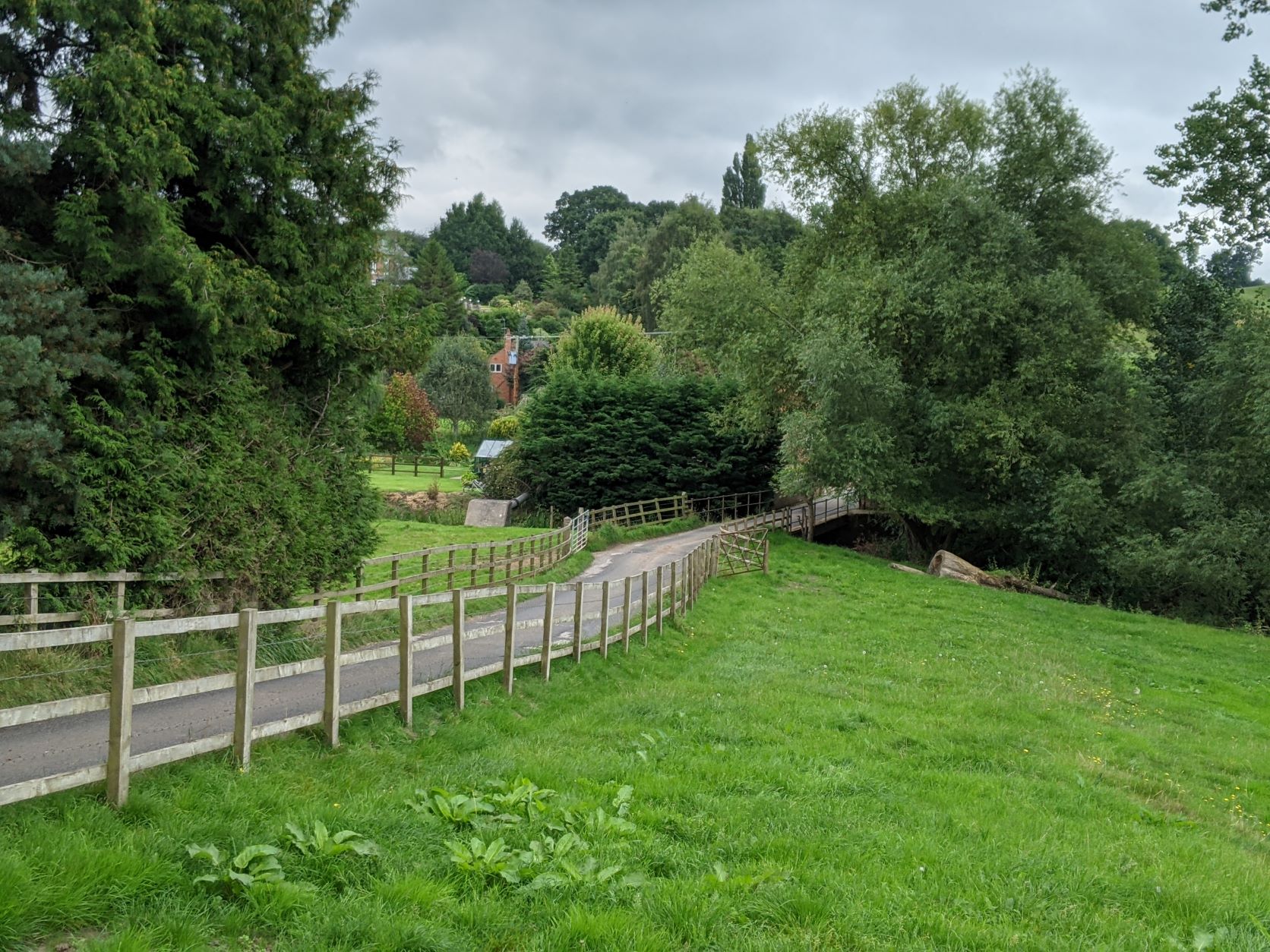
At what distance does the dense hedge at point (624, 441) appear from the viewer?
42125mm

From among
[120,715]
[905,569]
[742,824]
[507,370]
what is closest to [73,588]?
[120,715]

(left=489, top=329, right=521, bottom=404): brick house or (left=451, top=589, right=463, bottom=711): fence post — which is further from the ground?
(left=489, top=329, right=521, bottom=404): brick house

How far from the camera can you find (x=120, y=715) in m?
5.20

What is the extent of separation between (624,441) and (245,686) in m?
36.2

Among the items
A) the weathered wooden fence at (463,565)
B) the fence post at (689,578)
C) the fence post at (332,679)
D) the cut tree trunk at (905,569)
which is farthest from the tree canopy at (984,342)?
the fence post at (332,679)

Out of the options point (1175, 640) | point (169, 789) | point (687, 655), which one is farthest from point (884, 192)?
point (169, 789)

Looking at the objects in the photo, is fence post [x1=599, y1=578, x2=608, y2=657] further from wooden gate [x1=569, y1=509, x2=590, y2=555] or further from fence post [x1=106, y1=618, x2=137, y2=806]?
wooden gate [x1=569, y1=509, x2=590, y2=555]

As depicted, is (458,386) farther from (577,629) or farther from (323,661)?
(323,661)

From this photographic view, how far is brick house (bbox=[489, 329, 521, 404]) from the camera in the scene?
85.0 metres

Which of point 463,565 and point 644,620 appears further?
point 463,565

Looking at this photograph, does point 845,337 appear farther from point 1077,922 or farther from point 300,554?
point 1077,922

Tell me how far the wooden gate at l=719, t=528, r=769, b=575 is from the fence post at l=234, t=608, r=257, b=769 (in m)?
20.9

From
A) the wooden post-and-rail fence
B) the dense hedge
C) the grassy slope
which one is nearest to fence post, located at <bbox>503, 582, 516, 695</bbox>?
the wooden post-and-rail fence

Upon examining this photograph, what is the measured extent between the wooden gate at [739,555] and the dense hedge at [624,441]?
502 inches
